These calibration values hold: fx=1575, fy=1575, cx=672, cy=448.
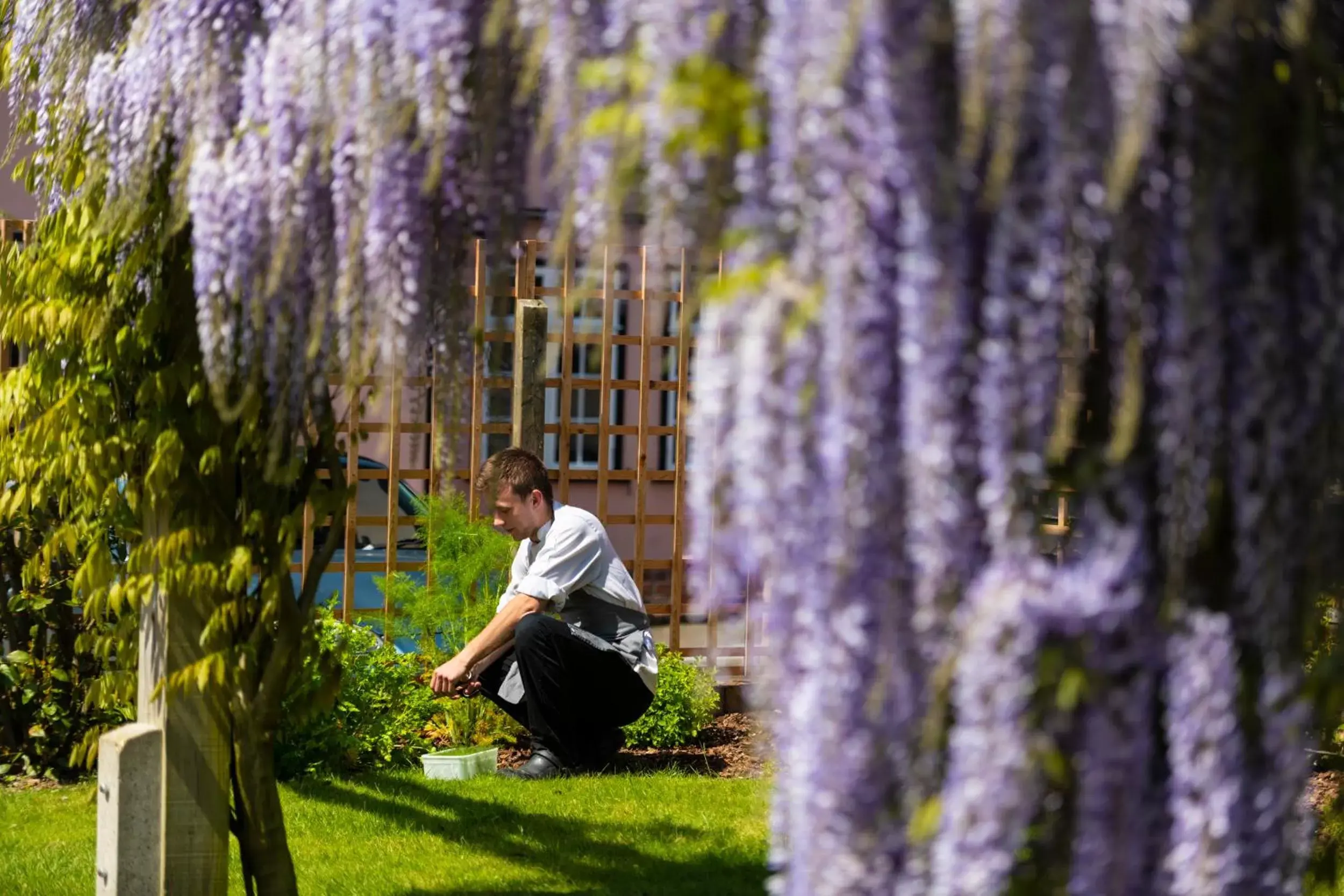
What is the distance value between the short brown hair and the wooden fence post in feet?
2.46

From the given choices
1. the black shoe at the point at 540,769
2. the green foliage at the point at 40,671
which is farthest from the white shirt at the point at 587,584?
the green foliage at the point at 40,671

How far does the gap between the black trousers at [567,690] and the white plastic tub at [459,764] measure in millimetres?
183

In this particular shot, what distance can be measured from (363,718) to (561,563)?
928 mm

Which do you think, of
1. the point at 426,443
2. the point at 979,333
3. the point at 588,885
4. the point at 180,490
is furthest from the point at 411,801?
the point at 979,333

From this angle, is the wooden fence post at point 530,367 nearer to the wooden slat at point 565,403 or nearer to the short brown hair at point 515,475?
the wooden slat at point 565,403

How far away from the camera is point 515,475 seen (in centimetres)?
541

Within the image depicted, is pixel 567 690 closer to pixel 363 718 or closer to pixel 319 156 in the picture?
pixel 363 718

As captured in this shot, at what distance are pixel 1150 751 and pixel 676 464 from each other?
4.73m

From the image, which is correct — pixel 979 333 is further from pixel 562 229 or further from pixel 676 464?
pixel 676 464

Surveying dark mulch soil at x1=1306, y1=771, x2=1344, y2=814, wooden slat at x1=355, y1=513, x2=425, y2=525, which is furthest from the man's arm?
dark mulch soil at x1=1306, y1=771, x2=1344, y2=814

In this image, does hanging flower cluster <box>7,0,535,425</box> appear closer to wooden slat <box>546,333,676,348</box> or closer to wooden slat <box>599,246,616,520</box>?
wooden slat <box>599,246,616,520</box>

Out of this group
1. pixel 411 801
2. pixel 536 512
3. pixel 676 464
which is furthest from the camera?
pixel 676 464

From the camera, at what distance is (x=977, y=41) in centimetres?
152

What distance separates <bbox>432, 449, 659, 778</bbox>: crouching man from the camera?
541cm
